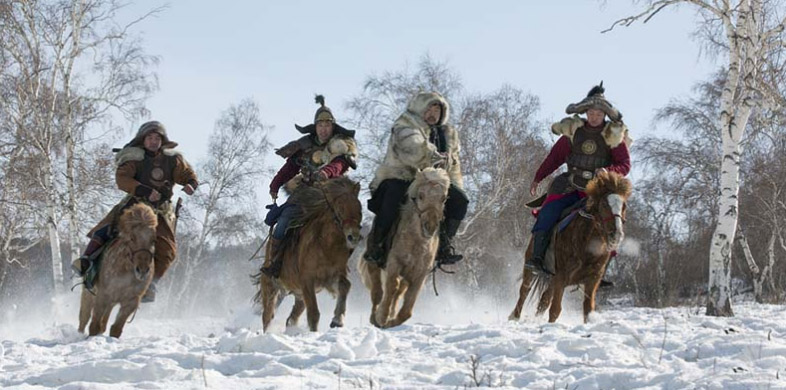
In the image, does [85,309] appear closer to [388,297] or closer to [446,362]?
[388,297]

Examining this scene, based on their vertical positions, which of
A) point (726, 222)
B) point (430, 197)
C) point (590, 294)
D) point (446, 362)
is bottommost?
point (446, 362)

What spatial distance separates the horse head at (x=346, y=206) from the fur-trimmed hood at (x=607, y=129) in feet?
8.39

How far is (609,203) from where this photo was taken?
8.90 metres

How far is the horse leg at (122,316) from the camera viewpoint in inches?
365

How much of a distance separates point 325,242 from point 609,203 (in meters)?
2.90

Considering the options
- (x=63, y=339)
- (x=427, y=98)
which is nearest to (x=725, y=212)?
(x=427, y=98)

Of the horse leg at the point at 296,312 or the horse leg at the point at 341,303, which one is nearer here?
the horse leg at the point at 341,303

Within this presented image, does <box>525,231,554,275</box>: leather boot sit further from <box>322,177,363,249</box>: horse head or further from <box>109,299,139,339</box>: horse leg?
<box>109,299,139,339</box>: horse leg

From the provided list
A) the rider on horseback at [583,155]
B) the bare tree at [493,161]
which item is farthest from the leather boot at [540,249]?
the bare tree at [493,161]

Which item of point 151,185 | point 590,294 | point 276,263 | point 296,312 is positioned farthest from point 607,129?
point 151,185

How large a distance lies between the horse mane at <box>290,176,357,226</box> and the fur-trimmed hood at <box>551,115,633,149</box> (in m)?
2.58

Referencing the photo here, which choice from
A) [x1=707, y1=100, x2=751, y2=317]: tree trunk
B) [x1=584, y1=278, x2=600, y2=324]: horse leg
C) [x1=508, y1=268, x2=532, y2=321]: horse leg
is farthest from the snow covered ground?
[x1=707, y1=100, x2=751, y2=317]: tree trunk

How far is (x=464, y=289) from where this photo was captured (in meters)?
29.0

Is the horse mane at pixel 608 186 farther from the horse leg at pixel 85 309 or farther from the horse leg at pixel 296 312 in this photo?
the horse leg at pixel 85 309
